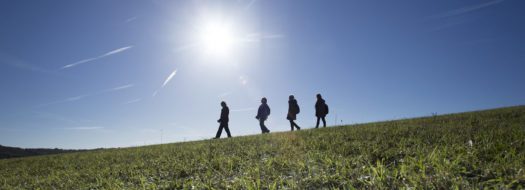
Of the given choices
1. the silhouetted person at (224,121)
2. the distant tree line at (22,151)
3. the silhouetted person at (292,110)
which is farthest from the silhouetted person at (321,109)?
the distant tree line at (22,151)

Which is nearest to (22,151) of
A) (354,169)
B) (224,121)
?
(224,121)

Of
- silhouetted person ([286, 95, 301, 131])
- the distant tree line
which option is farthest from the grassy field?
the distant tree line

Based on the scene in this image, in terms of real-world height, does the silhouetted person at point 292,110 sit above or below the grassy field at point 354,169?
above

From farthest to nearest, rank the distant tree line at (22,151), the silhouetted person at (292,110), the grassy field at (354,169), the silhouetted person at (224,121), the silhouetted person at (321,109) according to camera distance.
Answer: the distant tree line at (22,151), the silhouetted person at (224,121), the silhouetted person at (292,110), the silhouetted person at (321,109), the grassy field at (354,169)

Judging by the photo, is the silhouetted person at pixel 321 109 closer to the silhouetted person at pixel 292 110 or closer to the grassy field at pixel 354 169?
the silhouetted person at pixel 292 110

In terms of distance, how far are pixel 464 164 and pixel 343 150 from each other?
2.49 m

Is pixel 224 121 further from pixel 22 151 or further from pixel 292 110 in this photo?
pixel 22 151

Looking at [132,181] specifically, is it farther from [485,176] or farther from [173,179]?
[485,176]

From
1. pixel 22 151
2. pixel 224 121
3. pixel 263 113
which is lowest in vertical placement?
pixel 22 151

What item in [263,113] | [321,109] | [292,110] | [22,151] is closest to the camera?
[321,109]

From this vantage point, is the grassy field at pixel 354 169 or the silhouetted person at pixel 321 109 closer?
the grassy field at pixel 354 169

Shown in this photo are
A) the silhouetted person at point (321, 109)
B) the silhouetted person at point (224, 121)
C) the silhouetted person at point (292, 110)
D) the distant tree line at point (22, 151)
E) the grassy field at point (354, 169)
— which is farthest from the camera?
the distant tree line at point (22, 151)

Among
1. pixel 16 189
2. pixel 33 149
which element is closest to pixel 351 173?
pixel 16 189

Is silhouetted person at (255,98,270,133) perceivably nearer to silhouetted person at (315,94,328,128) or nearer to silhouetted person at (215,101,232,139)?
silhouetted person at (215,101,232,139)
